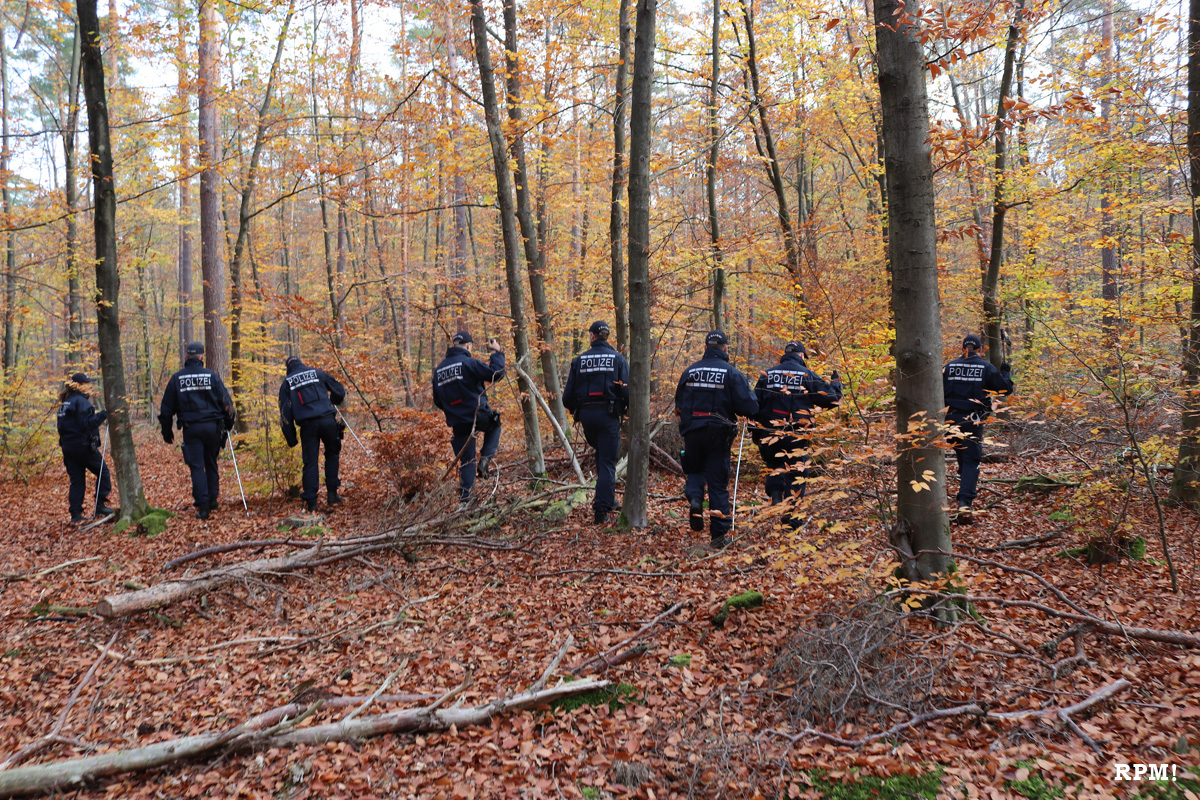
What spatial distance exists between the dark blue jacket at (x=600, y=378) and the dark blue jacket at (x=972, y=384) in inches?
145

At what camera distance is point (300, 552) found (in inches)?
244

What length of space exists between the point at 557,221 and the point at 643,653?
17697mm

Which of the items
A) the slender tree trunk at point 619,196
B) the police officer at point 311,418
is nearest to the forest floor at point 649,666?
the police officer at point 311,418

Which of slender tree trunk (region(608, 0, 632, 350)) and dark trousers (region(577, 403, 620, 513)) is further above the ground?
slender tree trunk (region(608, 0, 632, 350))

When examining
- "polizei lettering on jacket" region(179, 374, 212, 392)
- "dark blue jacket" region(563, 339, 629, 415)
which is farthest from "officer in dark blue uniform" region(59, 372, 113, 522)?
"dark blue jacket" region(563, 339, 629, 415)

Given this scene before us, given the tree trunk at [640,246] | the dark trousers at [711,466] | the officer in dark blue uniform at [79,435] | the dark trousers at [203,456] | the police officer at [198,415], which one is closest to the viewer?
the tree trunk at [640,246]

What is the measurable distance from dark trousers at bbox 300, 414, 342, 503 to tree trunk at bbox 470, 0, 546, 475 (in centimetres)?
255

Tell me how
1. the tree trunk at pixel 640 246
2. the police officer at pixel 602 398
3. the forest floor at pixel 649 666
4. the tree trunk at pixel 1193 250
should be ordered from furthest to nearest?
the police officer at pixel 602 398 < the tree trunk at pixel 640 246 < the tree trunk at pixel 1193 250 < the forest floor at pixel 649 666

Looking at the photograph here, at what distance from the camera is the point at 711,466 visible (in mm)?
6812

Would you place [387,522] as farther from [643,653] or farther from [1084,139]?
[1084,139]

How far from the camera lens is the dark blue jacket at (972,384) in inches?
287

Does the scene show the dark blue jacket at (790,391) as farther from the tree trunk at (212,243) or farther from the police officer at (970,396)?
the tree trunk at (212,243)

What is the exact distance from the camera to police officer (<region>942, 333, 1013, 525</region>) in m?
7.19

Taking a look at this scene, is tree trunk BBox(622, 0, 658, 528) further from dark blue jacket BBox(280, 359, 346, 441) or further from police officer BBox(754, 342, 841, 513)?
dark blue jacket BBox(280, 359, 346, 441)
